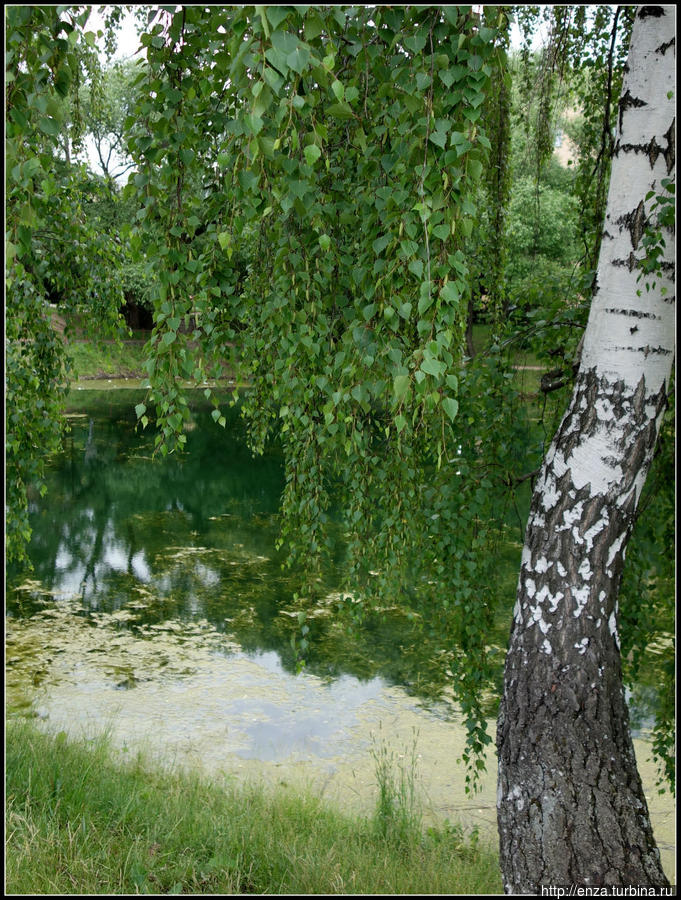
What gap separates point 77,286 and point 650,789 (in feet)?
14.6

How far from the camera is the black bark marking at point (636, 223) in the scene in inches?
92.1

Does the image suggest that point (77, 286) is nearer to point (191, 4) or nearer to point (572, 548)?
point (191, 4)

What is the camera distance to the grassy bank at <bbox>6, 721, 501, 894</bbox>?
290cm

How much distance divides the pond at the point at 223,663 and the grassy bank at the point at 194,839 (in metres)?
0.53

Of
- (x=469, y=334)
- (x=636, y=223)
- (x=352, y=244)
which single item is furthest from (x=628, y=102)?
(x=469, y=334)

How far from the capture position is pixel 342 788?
4625mm

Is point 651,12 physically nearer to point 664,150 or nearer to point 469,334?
point 664,150

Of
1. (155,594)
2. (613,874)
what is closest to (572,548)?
(613,874)

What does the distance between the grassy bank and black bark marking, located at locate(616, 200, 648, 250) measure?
235 cm

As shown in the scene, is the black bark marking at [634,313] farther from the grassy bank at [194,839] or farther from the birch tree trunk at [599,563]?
the grassy bank at [194,839]

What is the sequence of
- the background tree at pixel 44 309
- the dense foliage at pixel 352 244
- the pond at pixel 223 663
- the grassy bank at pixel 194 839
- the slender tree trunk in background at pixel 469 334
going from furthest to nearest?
the slender tree trunk in background at pixel 469 334
the pond at pixel 223 663
the background tree at pixel 44 309
the grassy bank at pixel 194 839
the dense foliage at pixel 352 244

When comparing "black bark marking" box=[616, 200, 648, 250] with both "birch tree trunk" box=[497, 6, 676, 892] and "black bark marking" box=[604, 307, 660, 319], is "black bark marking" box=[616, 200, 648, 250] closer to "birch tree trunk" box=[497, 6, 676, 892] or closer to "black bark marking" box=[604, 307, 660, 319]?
"birch tree trunk" box=[497, 6, 676, 892]

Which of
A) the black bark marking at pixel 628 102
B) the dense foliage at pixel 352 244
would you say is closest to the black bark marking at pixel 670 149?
the black bark marking at pixel 628 102

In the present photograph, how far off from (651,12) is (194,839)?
337 cm
